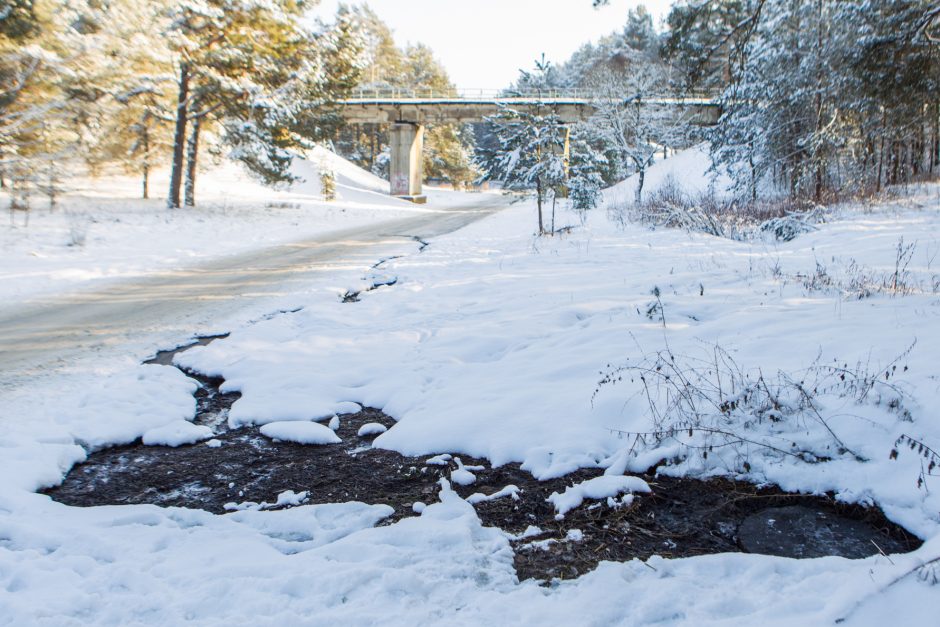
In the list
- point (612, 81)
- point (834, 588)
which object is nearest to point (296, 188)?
point (612, 81)

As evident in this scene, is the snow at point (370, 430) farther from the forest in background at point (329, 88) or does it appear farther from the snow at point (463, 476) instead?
the forest in background at point (329, 88)

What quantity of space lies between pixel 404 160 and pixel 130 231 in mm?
26601

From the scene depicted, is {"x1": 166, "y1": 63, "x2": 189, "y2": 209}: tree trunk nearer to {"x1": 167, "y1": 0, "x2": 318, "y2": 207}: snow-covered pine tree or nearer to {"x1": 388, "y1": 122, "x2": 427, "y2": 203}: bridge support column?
{"x1": 167, "y1": 0, "x2": 318, "y2": 207}: snow-covered pine tree

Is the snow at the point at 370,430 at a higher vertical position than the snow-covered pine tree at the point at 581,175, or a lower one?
lower

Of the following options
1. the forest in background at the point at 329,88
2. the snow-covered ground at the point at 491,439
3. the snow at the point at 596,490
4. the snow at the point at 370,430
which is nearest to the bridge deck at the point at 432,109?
the forest in background at the point at 329,88

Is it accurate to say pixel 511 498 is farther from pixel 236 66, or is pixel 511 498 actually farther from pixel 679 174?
pixel 679 174

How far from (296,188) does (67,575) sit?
1617 inches

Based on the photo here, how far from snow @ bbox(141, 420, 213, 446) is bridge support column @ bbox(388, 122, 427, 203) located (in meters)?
36.4

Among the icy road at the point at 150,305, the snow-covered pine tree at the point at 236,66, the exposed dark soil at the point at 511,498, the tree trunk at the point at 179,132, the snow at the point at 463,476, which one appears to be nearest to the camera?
the exposed dark soil at the point at 511,498

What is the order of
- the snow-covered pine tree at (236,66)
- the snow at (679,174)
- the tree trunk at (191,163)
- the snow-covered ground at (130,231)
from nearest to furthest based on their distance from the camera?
the snow-covered ground at (130,231)
the snow-covered pine tree at (236,66)
the tree trunk at (191,163)
the snow at (679,174)

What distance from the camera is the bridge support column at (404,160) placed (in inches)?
1570

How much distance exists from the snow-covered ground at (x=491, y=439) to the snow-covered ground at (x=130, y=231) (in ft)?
15.8

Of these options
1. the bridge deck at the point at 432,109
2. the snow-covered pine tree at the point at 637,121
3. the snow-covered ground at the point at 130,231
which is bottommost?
the snow-covered ground at the point at 130,231

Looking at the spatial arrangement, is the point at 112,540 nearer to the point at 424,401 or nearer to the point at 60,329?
the point at 424,401
